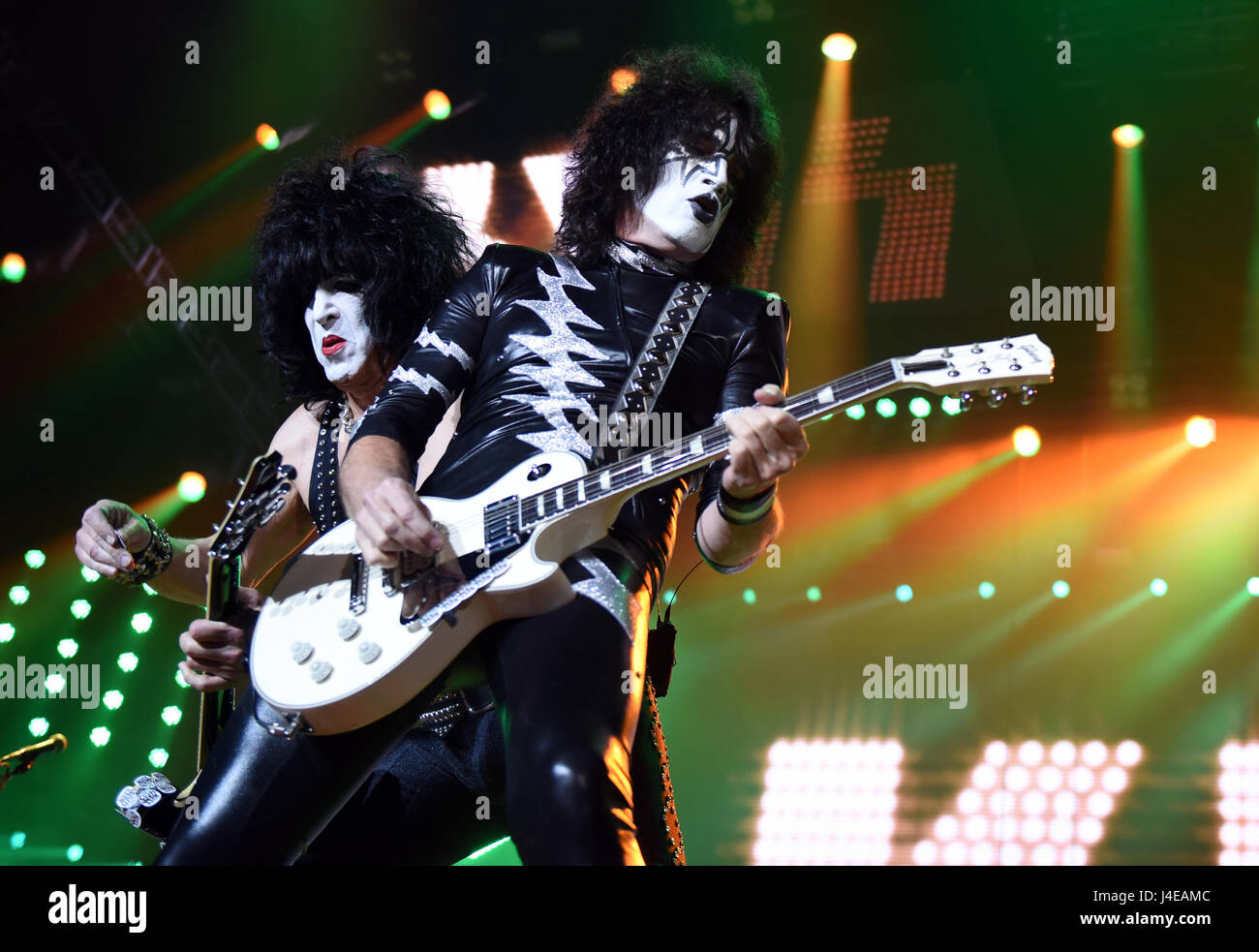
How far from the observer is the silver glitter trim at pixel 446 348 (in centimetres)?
221

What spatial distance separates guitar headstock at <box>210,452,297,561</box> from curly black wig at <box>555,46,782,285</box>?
743mm

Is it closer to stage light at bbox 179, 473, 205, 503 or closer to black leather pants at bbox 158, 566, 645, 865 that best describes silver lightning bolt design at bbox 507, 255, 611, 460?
black leather pants at bbox 158, 566, 645, 865

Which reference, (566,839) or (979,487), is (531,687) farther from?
(979,487)

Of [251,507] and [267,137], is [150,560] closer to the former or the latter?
[251,507]

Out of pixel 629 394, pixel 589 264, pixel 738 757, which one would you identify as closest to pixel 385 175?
pixel 589 264

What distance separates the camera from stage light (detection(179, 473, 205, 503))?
4590mm

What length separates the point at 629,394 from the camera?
213 centimetres

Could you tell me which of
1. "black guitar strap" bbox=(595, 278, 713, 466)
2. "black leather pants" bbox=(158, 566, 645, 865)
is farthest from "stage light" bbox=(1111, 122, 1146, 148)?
"black leather pants" bbox=(158, 566, 645, 865)

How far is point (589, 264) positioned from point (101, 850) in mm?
3304

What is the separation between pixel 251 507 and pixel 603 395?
0.72m

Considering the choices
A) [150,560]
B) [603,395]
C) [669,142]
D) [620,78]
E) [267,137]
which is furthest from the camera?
[267,137]

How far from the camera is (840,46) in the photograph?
4.43 metres

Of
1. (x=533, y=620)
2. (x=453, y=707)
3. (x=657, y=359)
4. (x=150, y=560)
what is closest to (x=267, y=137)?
(x=150, y=560)

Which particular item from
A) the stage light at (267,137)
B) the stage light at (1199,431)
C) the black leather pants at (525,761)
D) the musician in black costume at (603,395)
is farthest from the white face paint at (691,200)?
the stage light at (1199,431)
